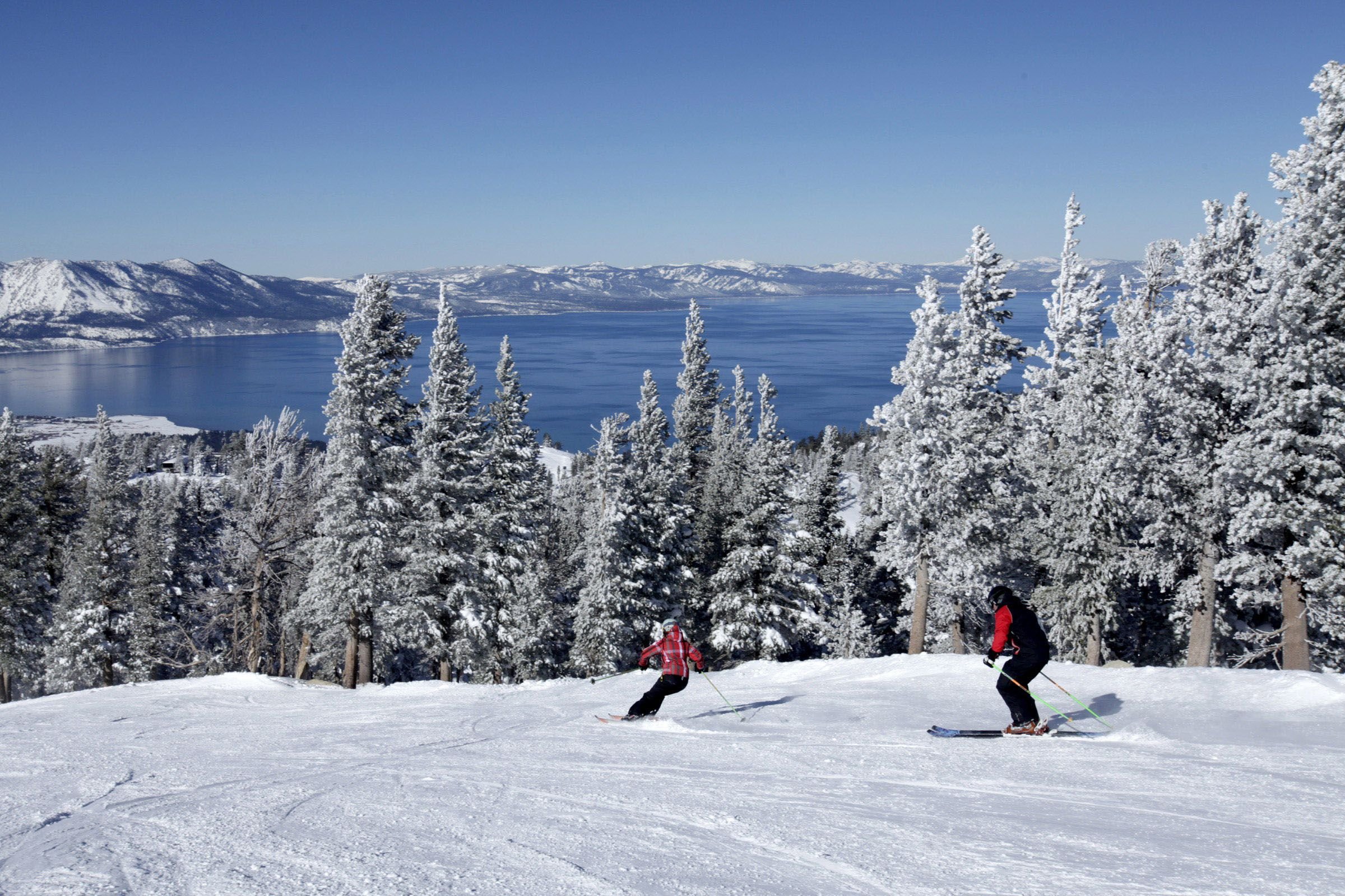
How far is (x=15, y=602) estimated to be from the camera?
26984 mm

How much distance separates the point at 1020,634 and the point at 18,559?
30976 mm

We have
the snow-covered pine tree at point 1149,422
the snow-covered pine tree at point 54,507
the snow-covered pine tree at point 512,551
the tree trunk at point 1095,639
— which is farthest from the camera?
the snow-covered pine tree at point 54,507

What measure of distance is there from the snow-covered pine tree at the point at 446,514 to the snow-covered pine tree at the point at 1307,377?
66.7 ft

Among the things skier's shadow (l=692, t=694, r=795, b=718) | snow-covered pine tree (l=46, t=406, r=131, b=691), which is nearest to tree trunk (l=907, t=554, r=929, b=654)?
skier's shadow (l=692, t=694, r=795, b=718)

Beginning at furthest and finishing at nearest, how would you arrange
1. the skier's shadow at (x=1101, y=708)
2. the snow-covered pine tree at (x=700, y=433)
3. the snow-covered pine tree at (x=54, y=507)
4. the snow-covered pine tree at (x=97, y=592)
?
the snow-covered pine tree at (x=700, y=433)
the snow-covered pine tree at (x=97, y=592)
the snow-covered pine tree at (x=54, y=507)
the skier's shadow at (x=1101, y=708)

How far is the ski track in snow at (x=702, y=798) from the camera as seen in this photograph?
16.2 ft

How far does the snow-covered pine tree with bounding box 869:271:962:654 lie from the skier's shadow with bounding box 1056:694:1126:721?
9636 mm

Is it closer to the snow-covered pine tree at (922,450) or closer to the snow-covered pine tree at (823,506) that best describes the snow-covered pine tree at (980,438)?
the snow-covered pine tree at (922,450)

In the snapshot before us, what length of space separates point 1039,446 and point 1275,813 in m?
22.6

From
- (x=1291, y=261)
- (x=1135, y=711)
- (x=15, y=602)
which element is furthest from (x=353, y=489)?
(x=1291, y=261)

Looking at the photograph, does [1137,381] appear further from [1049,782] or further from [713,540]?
[713,540]

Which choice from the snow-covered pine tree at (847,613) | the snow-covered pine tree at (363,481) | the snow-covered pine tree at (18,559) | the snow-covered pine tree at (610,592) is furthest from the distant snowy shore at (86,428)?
the snow-covered pine tree at (363,481)

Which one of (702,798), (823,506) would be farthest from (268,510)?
(823,506)

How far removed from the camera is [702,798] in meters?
6.85
